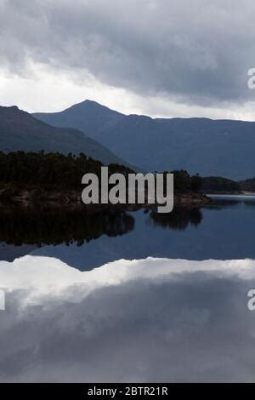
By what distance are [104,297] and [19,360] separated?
43.7ft

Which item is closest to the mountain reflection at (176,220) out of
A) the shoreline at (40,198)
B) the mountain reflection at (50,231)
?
the mountain reflection at (50,231)

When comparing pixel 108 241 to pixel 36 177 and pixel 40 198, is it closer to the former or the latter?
pixel 40 198

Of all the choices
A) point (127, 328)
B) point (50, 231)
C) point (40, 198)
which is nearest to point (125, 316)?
point (127, 328)

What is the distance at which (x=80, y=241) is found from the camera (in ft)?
237

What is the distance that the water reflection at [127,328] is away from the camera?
1955 centimetres

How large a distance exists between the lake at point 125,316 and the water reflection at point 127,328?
43 millimetres

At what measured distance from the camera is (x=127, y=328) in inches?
1016

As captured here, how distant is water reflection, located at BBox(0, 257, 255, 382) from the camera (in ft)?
64.1

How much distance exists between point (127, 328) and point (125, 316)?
2534 millimetres

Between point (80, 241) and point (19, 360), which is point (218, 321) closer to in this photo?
point (19, 360)

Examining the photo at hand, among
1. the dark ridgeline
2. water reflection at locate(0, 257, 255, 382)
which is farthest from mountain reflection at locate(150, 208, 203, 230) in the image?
water reflection at locate(0, 257, 255, 382)

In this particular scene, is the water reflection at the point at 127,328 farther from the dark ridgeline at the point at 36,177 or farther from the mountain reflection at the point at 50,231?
the dark ridgeline at the point at 36,177

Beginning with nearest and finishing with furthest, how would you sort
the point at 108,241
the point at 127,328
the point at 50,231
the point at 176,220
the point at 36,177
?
the point at 127,328
the point at 108,241
the point at 50,231
the point at 176,220
the point at 36,177

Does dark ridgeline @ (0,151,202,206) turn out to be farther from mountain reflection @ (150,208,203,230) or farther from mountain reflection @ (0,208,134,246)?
mountain reflection @ (0,208,134,246)
